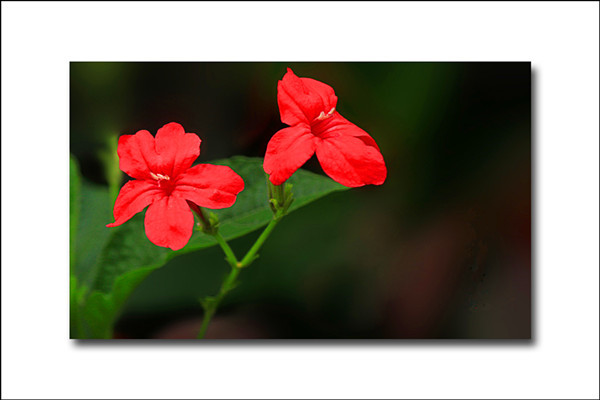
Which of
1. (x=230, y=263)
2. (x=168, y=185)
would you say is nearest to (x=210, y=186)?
(x=168, y=185)

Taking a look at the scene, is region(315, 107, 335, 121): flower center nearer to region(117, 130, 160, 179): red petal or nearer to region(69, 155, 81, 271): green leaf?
region(117, 130, 160, 179): red petal

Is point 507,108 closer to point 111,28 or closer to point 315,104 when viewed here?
point 315,104

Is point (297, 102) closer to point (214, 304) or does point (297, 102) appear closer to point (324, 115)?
point (324, 115)

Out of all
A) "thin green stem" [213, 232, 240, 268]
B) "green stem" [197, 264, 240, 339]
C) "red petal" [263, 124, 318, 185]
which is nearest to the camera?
"red petal" [263, 124, 318, 185]

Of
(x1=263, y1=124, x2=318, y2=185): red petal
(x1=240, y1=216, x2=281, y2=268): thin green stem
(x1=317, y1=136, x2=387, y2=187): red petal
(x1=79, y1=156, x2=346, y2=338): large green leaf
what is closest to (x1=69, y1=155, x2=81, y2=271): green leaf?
(x1=79, y1=156, x2=346, y2=338): large green leaf

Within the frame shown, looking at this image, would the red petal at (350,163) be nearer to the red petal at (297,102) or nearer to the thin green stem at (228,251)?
the red petal at (297,102)

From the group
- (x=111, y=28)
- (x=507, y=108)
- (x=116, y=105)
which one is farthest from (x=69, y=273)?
(x=507, y=108)

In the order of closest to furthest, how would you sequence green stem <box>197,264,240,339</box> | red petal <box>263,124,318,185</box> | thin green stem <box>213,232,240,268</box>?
red petal <box>263,124,318,185</box>
thin green stem <box>213,232,240,268</box>
green stem <box>197,264,240,339</box>
